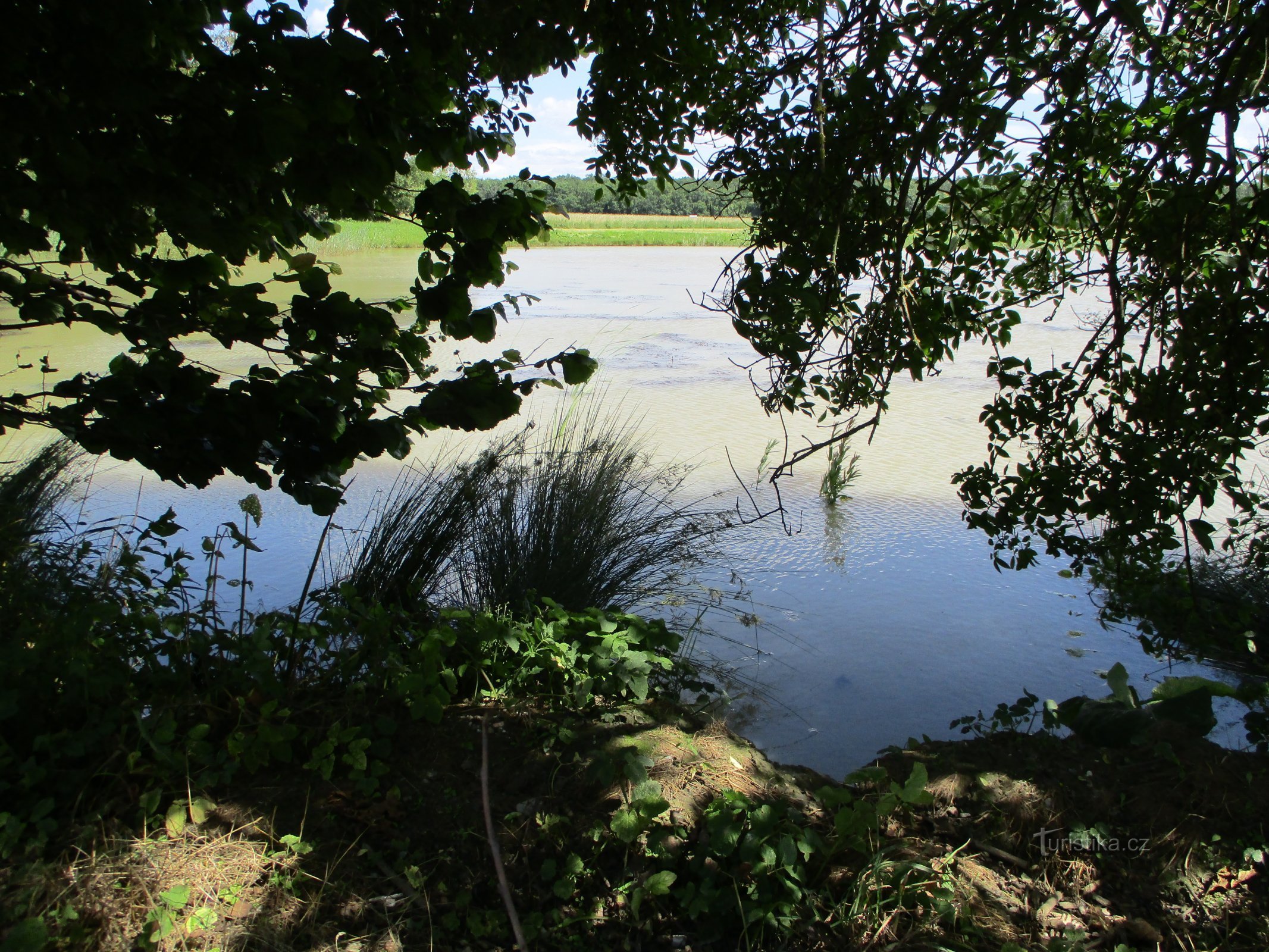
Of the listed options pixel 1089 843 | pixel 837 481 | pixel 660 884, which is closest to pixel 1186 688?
pixel 1089 843

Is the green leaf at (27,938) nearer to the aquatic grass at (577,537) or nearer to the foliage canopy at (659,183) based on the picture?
the foliage canopy at (659,183)

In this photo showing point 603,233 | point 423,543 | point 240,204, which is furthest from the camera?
point 603,233

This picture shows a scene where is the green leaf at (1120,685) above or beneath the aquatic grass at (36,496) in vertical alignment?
beneath

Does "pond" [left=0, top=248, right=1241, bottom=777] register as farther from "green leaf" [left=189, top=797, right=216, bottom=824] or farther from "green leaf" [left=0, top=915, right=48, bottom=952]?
"green leaf" [left=0, top=915, right=48, bottom=952]

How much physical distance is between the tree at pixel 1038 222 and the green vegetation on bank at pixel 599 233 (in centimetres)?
87

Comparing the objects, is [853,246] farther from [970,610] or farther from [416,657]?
[970,610]

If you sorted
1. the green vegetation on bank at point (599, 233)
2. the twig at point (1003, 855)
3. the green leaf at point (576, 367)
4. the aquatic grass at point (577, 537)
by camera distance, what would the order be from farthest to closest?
1. the green vegetation on bank at point (599, 233)
2. the aquatic grass at point (577, 537)
3. the twig at point (1003, 855)
4. the green leaf at point (576, 367)

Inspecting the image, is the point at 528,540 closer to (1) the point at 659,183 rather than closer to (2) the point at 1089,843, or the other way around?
(1) the point at 659,183

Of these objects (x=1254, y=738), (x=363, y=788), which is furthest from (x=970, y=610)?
(x=363, y=788)

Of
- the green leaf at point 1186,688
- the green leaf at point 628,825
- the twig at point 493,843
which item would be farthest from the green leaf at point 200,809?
the green leaf at point 1186,688

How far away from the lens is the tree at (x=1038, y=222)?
2201 millimetres

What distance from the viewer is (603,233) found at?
30672mm

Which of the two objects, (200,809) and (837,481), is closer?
(200,809)

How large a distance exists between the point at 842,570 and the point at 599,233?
89.4 ft
